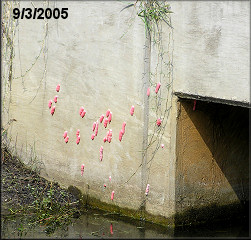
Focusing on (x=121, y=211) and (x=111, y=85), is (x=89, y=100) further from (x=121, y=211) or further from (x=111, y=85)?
(x=121, y=211)

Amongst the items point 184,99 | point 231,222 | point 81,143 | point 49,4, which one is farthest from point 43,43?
point 231,222

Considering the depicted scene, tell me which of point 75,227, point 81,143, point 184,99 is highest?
point 184,99

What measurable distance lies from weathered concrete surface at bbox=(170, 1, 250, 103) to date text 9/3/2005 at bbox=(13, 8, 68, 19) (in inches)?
59.3

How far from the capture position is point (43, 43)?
23.1 ft

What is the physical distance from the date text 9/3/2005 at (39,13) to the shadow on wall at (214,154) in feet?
5.68

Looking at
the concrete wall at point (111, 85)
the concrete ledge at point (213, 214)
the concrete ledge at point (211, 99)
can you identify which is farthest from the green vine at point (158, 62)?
the concrete ledge at point (213, 214)

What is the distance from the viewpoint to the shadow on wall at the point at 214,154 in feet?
19.8

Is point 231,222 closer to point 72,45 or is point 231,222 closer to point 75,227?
point 75,227

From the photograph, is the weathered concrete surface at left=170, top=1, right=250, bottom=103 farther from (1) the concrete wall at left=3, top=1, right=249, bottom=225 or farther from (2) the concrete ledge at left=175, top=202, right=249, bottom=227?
(2) the concrete ledge at left=175, top=202, right=249, bottom=227

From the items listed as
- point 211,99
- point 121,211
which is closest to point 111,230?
point 121,211

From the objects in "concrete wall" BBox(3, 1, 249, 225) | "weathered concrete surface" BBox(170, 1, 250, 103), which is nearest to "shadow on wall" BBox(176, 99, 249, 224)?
"concrete wall" BBox(3, 1, 249, 225)

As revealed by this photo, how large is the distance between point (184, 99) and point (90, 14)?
1.35 m

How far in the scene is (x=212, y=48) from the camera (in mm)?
5492

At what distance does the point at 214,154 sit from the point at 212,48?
118cm
